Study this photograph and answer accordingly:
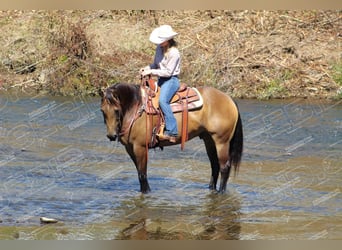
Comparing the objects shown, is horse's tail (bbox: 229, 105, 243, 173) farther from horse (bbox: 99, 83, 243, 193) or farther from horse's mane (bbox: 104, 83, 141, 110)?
horse's mane (bbox: 104, 83, 141, 110)

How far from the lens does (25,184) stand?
8680mm

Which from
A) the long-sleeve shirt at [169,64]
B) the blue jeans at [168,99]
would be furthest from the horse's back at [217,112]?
the long-sleeve shirt at [169,64]

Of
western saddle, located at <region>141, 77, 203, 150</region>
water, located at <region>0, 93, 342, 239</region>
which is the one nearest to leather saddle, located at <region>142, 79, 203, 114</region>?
western saddle, located at <region>141, 77, 203, 150</region>

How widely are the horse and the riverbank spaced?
5.11m

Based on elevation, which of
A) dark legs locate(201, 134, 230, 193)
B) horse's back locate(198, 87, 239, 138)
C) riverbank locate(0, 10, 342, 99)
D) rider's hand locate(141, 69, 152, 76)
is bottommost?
riverbank locate(0, 10, 342, 99)

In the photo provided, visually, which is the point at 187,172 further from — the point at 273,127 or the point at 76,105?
the point at 76,105

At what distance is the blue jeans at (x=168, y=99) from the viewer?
840cm

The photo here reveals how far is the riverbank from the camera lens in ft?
46.1

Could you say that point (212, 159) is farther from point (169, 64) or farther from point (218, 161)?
point (169, 64)

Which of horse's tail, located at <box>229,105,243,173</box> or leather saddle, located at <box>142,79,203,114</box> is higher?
leather saddle, located at <box>142,79,203,114</box>

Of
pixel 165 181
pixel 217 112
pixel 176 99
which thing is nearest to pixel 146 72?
pixel 176 99

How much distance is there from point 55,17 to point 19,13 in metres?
0.66

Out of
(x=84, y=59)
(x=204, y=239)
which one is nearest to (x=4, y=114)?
(x=84, y=59)

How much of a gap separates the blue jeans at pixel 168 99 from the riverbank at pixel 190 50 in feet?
18.0
